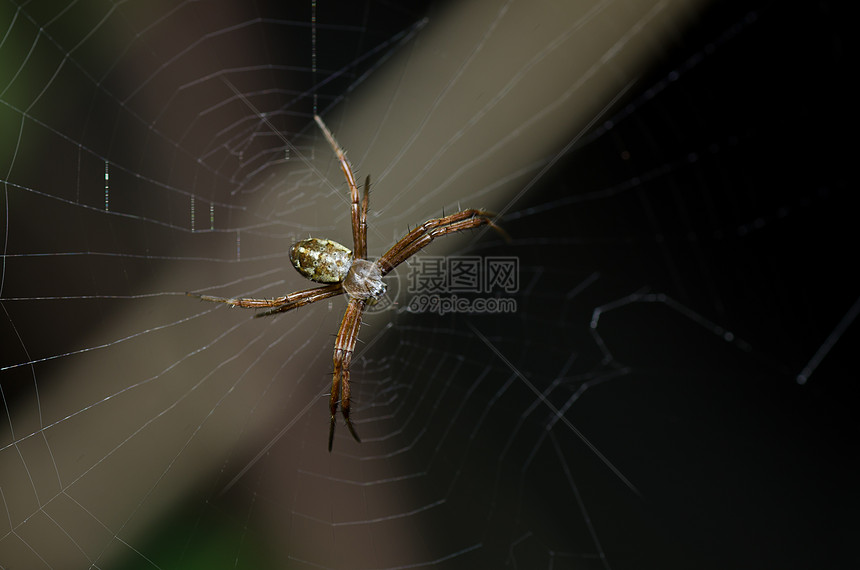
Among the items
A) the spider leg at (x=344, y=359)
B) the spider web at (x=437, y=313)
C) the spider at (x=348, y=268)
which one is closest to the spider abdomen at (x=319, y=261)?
the spider at (x=348, y=268)

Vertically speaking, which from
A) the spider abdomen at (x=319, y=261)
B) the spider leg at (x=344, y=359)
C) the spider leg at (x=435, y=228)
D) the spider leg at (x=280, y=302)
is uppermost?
the spider leg at (x=435, y=228)

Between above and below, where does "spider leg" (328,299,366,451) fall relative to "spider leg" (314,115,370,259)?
below

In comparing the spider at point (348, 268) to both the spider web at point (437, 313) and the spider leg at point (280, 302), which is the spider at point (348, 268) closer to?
the spider leg at point (280, 302)

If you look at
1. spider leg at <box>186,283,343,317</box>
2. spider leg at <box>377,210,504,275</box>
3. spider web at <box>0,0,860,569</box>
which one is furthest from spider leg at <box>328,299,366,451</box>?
spider web at <box>0,0,860,569</box>

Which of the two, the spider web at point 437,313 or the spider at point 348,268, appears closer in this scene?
the spider web at point 437,313

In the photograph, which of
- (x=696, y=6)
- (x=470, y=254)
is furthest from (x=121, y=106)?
(x=696, y=6)

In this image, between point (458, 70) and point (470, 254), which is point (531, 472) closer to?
point (470, 254)

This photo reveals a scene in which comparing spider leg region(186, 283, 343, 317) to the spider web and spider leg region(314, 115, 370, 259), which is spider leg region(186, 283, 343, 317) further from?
the spider web
